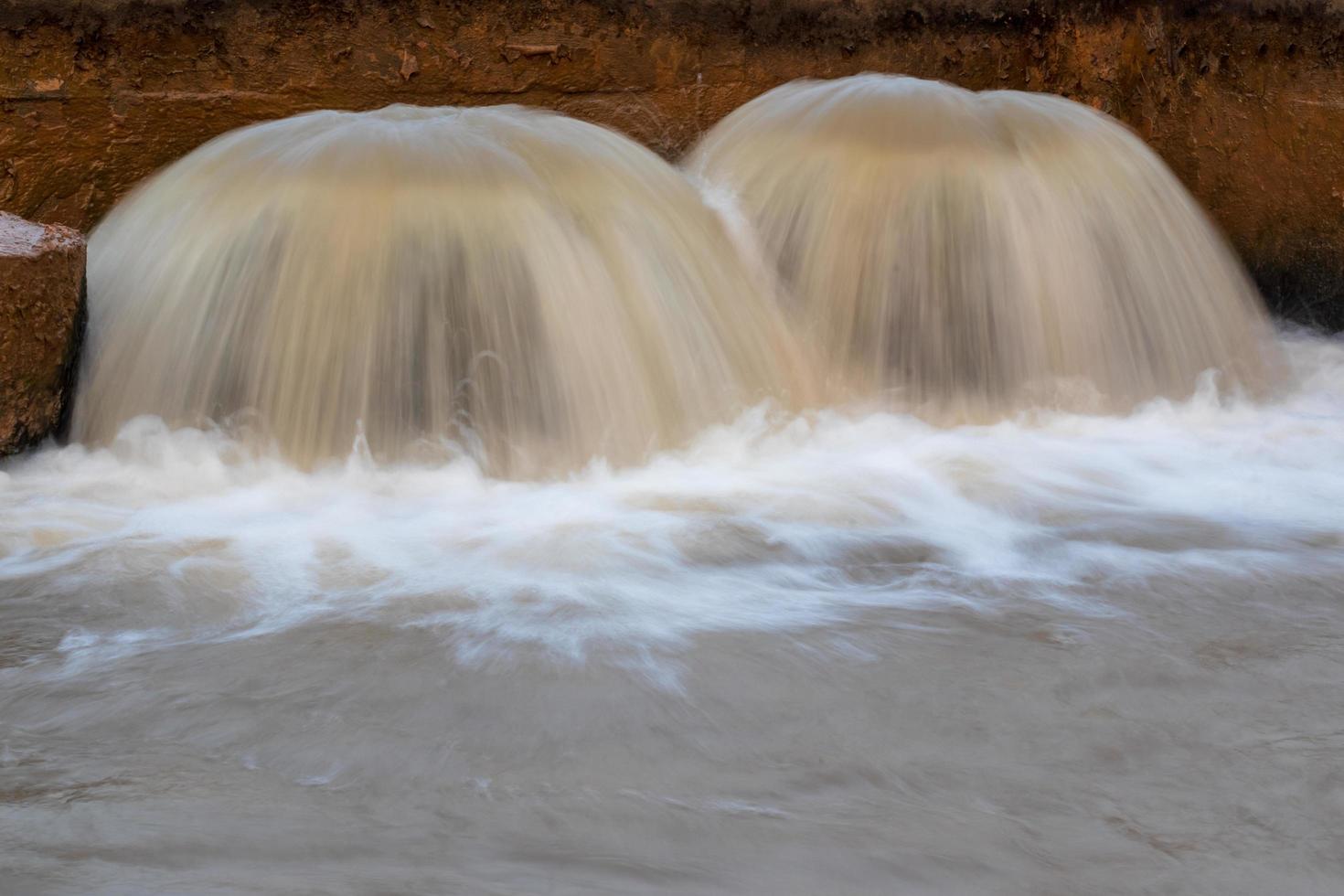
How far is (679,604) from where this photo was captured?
245 cm

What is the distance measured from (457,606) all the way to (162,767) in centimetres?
67

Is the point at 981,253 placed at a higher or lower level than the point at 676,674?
higher

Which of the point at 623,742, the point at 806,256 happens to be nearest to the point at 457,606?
the point at 623,742

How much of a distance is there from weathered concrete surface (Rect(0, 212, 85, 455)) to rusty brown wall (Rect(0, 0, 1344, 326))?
3.01 feet

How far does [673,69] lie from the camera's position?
14.9ft

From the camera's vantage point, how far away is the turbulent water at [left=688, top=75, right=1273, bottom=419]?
3859mm

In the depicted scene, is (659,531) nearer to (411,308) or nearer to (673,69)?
(411,308)

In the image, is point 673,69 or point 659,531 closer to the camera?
point 659,531

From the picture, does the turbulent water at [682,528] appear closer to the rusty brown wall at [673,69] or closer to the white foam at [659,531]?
the white foam at [659,531]

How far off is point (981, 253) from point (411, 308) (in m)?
1.55


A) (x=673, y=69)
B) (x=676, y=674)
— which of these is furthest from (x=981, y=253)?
(x=676, y=674)

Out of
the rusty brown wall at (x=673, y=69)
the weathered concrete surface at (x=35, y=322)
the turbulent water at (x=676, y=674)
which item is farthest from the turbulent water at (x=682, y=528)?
the rusty brown wall at (x=673, y=69)

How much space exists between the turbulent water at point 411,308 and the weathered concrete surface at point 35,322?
5.8 inches

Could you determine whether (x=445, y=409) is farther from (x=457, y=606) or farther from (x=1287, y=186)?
(x=1287, y=186)
